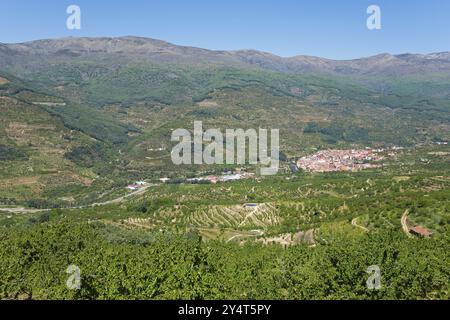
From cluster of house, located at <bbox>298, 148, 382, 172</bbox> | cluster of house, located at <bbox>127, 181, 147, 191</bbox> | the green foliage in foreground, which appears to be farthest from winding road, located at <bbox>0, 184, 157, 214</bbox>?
the green foliage in foreground

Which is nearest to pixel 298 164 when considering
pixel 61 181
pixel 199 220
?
pixel 61 181

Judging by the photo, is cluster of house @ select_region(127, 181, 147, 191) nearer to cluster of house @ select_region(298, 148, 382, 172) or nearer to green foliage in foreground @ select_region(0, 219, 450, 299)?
cluster of house @ select_region(298, 148, 382, 172)

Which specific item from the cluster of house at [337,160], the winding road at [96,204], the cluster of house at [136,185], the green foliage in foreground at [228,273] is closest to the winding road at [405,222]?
the green foliage in foreground at [228,273]

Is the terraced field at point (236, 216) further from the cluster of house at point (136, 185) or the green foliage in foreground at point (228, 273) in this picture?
the cluster of house at point (136, 185)

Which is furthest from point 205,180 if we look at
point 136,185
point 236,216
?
point 236,216

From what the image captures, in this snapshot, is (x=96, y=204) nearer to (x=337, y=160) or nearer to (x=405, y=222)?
(x=405, y=222)

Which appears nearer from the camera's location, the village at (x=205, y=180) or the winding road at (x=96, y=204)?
the winding road at (x=96, y=204)
